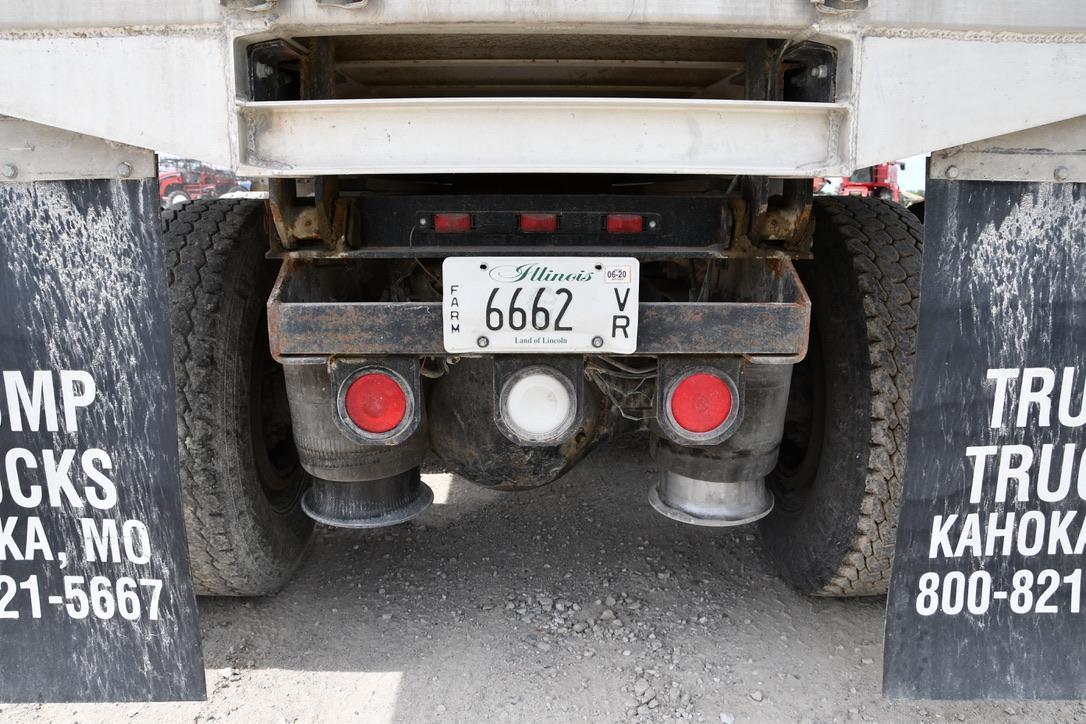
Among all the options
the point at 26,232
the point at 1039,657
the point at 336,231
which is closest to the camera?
the point at 26,232

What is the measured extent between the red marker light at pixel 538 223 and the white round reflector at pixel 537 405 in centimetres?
40

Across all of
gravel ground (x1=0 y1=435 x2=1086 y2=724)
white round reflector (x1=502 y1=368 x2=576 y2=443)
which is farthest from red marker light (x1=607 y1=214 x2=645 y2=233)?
gravel ground (x1=0 y1=435 x2=1086 y2=724)

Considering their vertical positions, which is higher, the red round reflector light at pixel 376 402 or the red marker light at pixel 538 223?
the red marker light at pixel 538 223

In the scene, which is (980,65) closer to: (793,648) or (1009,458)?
(1009,458)

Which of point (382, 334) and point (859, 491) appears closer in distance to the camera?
point (382, 334)

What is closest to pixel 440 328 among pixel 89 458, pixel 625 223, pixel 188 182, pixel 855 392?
pixel 625 223

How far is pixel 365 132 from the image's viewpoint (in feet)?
4.74

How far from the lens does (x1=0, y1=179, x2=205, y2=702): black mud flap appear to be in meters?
1.59

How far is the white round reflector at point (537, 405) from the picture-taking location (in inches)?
67.7

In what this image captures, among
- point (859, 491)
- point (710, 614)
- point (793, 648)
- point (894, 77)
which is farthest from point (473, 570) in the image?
point (894, 77)

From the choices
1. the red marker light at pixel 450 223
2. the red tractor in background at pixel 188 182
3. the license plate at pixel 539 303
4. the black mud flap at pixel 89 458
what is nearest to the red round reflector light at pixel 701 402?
the license plate at pixel 539 303

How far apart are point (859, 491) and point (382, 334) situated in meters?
1.34

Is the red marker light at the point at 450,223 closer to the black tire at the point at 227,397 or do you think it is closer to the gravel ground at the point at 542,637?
the black tire at the point at 227,397

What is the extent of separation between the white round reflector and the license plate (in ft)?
0.35
